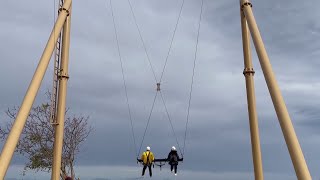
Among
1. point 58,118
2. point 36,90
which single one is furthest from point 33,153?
point 36,90

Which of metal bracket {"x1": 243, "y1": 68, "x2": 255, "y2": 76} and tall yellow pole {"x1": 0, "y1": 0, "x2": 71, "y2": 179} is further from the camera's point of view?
metal bracket {"x1": 243, "y1": 68, "x2": 255, "y2": 76}

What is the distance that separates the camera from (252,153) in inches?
679

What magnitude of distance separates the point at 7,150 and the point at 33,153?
25.7 metres

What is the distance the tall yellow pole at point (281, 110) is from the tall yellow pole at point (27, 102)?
730 centimetres

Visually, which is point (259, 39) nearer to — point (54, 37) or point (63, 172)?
point (54, 37)

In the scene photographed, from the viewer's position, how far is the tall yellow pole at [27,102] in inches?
534

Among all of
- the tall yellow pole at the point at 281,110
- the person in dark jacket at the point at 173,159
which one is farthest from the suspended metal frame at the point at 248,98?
the person in dark jacket at the point at 173,159

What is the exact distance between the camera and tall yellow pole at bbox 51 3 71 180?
17.2m

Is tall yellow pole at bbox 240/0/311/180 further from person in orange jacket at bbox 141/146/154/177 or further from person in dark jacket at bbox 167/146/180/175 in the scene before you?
person in orange jacket at bbox 141/146/154/177

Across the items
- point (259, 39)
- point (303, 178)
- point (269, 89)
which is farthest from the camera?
point (259, 39)

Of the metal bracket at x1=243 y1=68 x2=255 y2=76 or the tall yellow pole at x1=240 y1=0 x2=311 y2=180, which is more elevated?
the metal bracket at x1=243 y1=68 x2=255 y2=76

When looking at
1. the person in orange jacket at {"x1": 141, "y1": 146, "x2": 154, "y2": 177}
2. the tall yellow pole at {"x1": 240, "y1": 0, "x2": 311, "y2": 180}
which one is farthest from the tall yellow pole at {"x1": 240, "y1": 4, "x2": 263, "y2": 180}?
the person in orange jacket at {"x1": 141, "y1": 146, "x2": 154, "y2": 177}

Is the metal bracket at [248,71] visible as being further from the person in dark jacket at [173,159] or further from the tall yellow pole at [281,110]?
the person in dark jacket at [173,159]

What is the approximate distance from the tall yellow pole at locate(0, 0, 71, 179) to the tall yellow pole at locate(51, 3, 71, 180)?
0.91 meters
